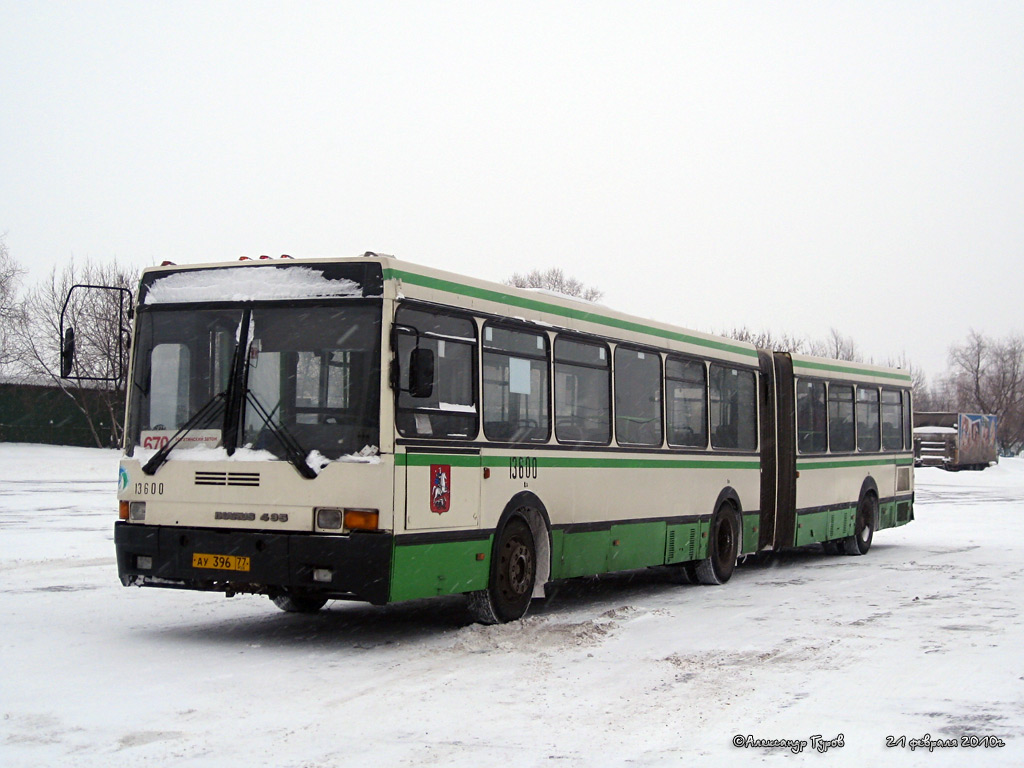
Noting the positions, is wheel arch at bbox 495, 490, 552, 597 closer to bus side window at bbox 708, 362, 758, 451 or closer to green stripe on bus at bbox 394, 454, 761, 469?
green stripe on bus at bbox 394, 454, 761, 469

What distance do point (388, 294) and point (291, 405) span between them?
1.16 meters

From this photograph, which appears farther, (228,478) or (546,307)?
(546,307)

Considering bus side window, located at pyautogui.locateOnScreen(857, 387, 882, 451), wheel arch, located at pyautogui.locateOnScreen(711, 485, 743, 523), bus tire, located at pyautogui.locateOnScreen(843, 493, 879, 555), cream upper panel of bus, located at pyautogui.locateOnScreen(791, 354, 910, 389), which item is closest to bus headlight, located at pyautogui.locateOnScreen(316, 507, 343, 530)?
wheel arch, located at pyautogui.locateOnScreen(711, 485, 743, 523)

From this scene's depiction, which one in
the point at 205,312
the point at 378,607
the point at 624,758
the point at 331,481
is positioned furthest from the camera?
the point at 378,607

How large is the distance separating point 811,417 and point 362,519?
36.6ft

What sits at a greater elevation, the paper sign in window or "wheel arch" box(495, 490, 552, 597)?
the paper sign in window

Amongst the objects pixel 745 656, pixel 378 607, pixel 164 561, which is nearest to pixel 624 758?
pixel 745 656

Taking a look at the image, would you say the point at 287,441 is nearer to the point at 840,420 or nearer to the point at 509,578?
the point at 509,578

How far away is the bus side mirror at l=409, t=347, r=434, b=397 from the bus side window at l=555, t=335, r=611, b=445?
2.85m

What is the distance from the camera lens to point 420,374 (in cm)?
973

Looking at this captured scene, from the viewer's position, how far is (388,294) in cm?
993

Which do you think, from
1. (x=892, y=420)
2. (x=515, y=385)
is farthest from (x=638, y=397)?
(x=892, y=420)

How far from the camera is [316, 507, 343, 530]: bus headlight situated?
9703mm

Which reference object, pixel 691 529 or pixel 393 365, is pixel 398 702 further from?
pixel 691 529
